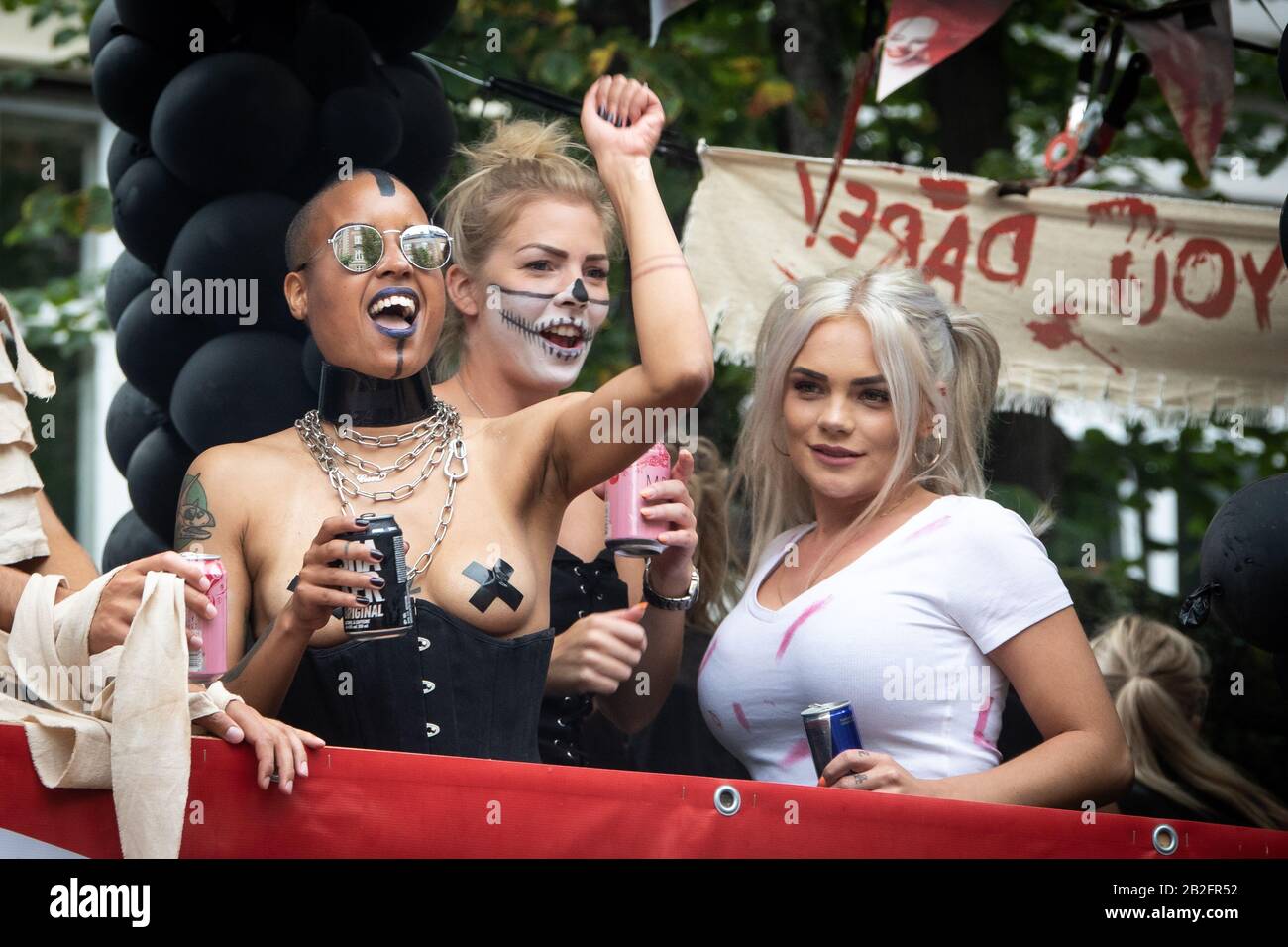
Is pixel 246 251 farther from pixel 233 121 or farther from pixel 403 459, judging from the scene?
pixel 403 459

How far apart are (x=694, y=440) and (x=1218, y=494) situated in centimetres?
522

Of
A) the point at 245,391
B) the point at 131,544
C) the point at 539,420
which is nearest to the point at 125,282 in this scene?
the point at 131,544

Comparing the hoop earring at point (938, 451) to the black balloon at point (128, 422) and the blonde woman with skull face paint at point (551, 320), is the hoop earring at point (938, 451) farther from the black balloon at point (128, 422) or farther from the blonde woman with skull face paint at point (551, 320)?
the black balloon at point (128, 422)

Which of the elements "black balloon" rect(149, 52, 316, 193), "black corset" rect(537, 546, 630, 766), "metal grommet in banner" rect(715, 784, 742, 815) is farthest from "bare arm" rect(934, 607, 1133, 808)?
"black balloon" rect(149, 52, 316, 193)

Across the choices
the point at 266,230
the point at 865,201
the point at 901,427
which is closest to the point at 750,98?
the point at 865,201

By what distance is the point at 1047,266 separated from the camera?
5.02m

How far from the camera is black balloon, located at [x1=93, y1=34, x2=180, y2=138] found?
12.7 ft

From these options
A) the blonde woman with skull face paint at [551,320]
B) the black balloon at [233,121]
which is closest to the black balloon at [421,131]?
the black balloon at [233,121]

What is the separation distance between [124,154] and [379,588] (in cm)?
212

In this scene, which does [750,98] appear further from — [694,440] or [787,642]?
[787,642]

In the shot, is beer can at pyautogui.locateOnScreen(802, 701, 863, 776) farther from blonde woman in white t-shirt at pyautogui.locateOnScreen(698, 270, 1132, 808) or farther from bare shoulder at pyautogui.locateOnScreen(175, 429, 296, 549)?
bare shoulder at pyautogui.locateOnScreen(175, 429, 296, 549)

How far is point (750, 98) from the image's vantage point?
7.00 metres

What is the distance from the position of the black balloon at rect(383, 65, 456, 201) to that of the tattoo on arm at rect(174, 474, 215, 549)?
1308 millimetres

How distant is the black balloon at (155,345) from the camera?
12.8 ft
